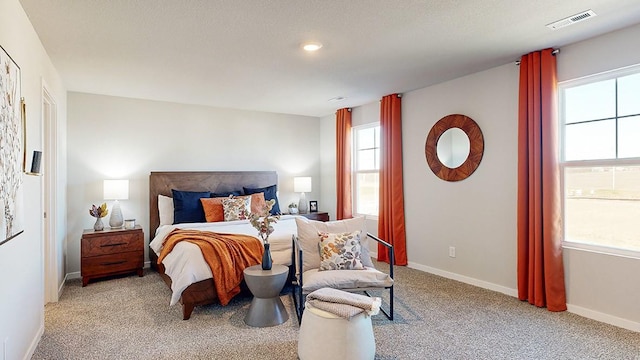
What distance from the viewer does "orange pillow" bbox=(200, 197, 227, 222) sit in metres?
4.70

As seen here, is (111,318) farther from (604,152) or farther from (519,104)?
(604,152)

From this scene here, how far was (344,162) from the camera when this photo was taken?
5.86 meters

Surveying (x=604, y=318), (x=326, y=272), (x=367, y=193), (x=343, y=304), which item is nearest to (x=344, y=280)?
(x=326, y=272)

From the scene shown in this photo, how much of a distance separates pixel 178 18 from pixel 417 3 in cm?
170

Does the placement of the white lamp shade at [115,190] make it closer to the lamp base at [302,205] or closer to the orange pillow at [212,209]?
the orange pillow at [212,209]

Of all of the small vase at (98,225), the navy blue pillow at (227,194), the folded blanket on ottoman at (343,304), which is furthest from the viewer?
the navy blue pillow at (227,194)

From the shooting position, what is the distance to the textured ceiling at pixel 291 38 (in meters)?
2.42

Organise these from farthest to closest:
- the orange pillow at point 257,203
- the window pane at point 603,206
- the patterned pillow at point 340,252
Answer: the orange pillow at point 257,203 → the patterned pillow at point 340,252 → the window pane at point 603,206

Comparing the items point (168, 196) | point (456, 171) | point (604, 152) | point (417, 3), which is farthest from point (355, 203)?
point (417, 3)

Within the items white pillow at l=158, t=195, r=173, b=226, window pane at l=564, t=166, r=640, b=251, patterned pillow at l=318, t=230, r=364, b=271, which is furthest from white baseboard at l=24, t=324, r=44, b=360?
A: window pane at l=564, t=166, r=640, b=251

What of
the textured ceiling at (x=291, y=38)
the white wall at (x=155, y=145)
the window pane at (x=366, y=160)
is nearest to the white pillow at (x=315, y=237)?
the textured ceiling at (x=291, y=38)

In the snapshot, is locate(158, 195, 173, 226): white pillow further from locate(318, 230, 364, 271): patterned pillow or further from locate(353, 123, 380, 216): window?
locate(353, 123, 380, 216): window

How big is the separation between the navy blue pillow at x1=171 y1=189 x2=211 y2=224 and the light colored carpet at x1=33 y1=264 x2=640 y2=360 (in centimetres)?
120

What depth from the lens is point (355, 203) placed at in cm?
590
